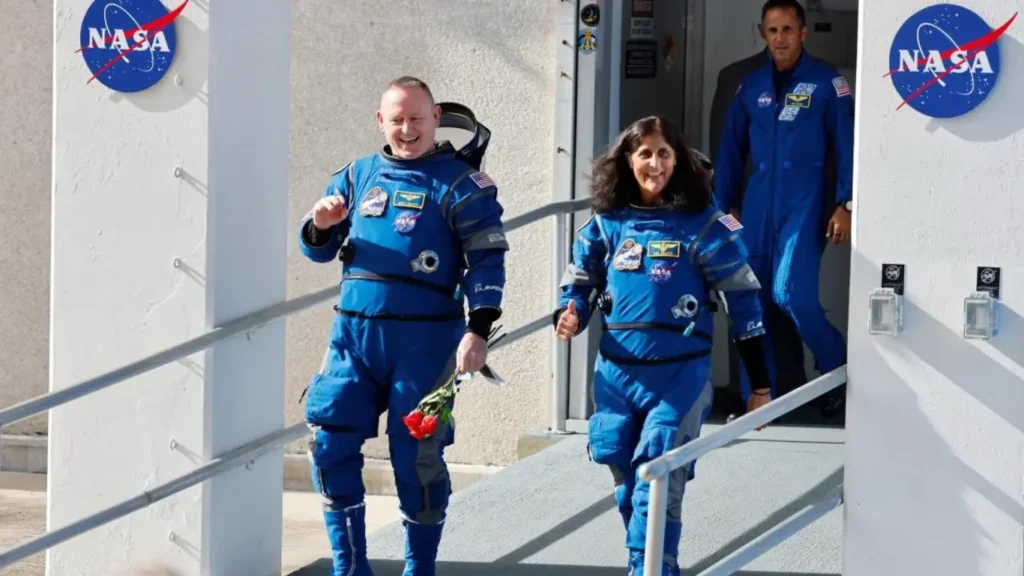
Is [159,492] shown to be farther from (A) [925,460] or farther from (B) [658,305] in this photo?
(A) [925,460]

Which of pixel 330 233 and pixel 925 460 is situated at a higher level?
pixel 330 233

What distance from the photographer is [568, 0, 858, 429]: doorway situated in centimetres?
714

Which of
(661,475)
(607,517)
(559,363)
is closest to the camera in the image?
(661,475)

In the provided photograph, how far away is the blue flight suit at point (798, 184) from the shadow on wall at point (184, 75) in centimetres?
220

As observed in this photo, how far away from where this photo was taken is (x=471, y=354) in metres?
4.66

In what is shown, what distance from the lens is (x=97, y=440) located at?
210 inches

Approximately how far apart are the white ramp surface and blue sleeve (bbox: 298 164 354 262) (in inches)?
42.3

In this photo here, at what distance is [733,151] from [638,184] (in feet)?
5.46

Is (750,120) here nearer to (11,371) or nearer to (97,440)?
(97,440)

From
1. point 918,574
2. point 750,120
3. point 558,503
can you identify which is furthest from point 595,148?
point 918,574

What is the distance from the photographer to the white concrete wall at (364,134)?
24.2 feet

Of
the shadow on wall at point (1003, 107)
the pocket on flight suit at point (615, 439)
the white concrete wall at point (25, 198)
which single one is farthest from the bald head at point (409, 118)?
the white concrete wall at point (25, 198)

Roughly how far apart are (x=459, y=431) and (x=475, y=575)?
2.45 m

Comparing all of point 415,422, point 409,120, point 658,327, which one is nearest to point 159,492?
point 415,422
